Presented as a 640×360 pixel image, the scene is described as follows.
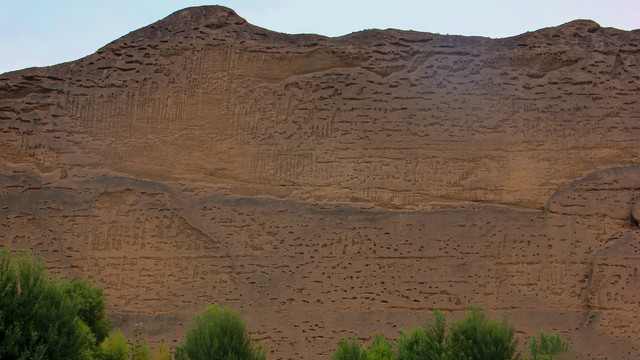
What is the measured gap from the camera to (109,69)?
740 cm

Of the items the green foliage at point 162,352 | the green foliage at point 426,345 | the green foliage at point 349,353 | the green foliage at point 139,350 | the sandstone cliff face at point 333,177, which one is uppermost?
the sandstone cliff face at point 333,177

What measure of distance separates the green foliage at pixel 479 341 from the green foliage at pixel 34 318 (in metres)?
3.09

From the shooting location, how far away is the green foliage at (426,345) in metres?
5.41

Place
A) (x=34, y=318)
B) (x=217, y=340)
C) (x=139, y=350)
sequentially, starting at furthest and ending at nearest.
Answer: (x=139, y=350), (x=217, y=340), (x=34, y=318)

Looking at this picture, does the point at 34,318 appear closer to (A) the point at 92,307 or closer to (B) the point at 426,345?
(A) the point at 92,307

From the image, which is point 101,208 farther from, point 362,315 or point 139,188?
point 362,315

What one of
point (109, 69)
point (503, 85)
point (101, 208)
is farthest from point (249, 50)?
point (503, 85)

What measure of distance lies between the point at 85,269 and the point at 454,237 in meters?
4.07

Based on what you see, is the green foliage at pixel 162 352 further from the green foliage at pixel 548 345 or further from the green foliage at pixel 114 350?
the green foliage at pixel 548 345

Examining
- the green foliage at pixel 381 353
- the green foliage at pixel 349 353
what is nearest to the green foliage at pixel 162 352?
the green foliage at pixel 349 353

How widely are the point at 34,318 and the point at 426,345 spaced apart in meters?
3.22

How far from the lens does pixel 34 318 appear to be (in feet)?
16.2

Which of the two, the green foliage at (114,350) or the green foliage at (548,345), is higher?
the green foliage at (548,345)

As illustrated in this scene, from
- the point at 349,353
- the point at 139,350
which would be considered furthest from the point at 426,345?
the point at 139,350
